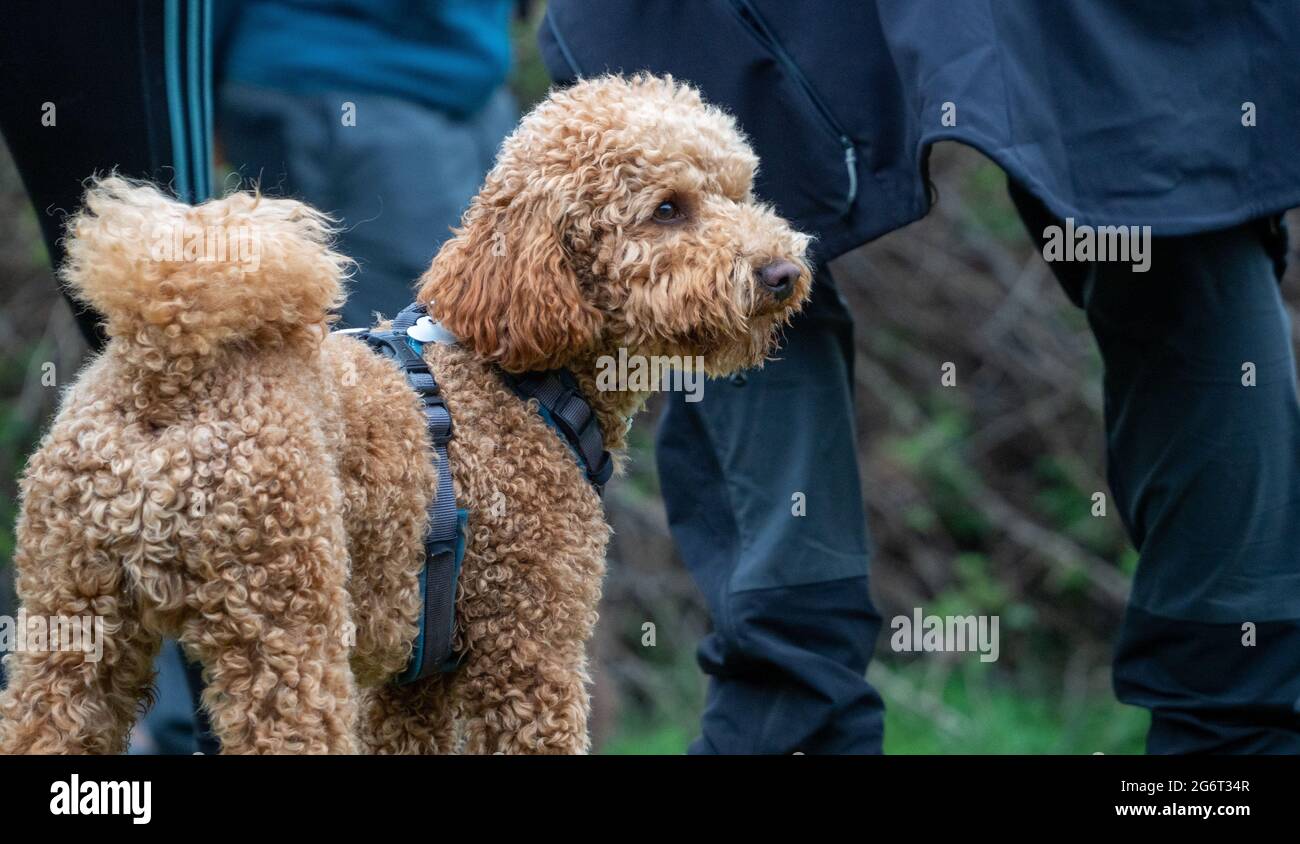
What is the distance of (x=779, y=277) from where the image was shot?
245cm

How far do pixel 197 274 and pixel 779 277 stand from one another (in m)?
1.03

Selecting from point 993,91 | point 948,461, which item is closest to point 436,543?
point 993,91

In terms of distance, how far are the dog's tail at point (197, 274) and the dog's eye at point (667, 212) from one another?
66 cm

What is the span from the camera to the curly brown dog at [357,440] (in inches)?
75.1

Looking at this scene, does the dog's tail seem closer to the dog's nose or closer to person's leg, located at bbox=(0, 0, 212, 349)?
person's leg, located at bbox=(0, 0, 212, 349)

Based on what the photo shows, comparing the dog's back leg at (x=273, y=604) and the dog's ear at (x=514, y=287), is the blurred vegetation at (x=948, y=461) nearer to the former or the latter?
the dog's ear at (x=514, y=287)

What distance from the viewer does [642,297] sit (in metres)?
2.40

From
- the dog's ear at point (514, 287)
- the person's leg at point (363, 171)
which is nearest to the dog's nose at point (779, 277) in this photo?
the dog's ear at point (514, 287)

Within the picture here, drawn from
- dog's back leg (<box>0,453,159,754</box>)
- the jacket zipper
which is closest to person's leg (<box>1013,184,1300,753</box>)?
the jacket zipper

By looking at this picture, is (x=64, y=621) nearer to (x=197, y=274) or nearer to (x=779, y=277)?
(x=197, y=274)

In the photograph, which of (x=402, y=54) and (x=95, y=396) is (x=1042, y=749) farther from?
(x=95, y=396)

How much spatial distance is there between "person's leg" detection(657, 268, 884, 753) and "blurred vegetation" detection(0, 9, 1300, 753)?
8.60ft

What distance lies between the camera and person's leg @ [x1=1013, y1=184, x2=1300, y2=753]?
111 inches

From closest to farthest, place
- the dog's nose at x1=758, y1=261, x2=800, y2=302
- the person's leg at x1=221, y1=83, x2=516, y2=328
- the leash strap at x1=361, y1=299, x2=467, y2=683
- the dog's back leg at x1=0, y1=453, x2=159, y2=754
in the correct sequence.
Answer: the dog's back leg at x1=0, y1=453, x2=159, y2=754 < the leash strap at x1=361, y1=299, x2=467, y2=683 < the dog's nose at x1=758, y1=261, x2=800, y2=302 < the person's leg at x1=221, y1=83, x2=516, y2=328
